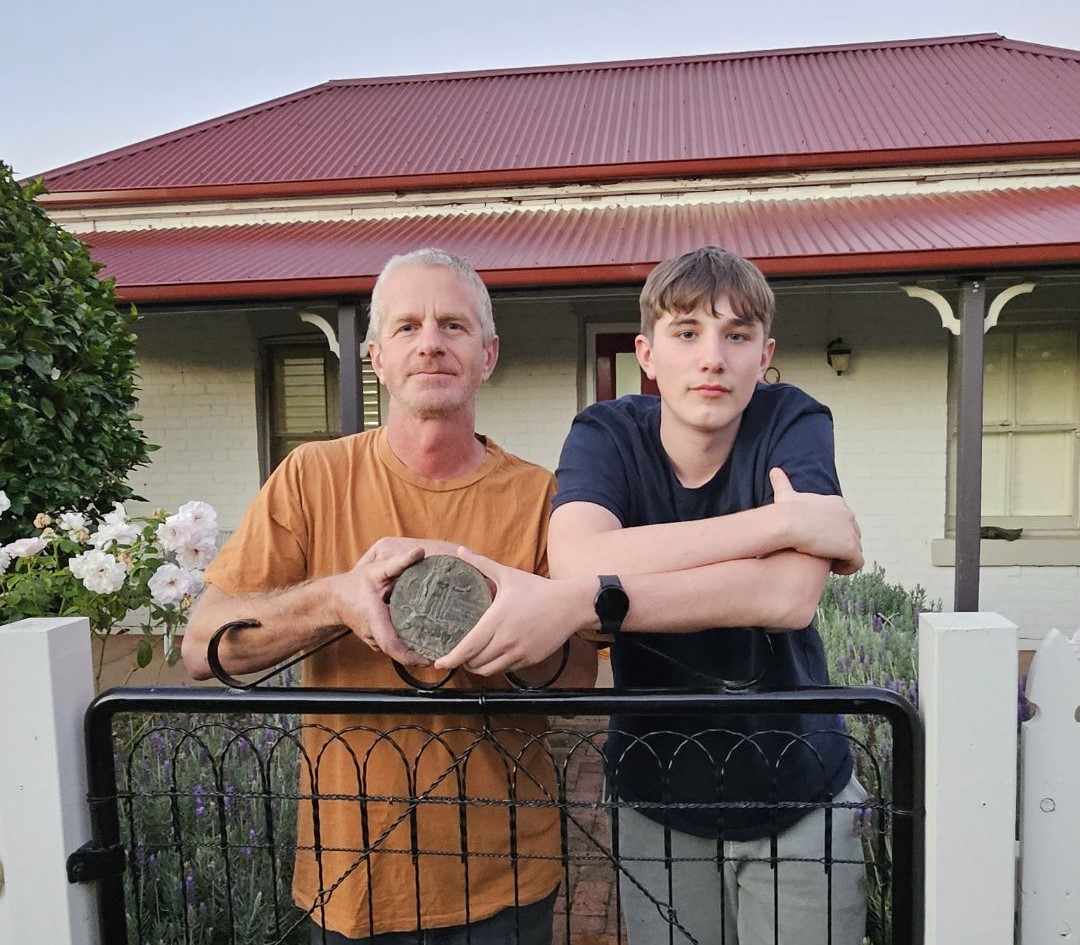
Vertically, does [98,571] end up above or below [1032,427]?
below

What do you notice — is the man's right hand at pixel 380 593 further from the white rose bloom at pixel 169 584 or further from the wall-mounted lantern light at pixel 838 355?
the wall-mounted lantern light at pixel 838 355

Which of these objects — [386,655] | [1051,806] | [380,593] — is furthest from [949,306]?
[380,593]

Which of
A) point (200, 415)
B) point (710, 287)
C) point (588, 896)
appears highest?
point (710, 287)

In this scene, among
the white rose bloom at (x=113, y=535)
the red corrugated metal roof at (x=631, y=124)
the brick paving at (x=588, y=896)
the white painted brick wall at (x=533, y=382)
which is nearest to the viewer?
the white rose bloom at (x=113, y=535)

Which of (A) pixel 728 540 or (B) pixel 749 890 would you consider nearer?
(A) pixel 728 540

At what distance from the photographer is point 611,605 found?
97cm

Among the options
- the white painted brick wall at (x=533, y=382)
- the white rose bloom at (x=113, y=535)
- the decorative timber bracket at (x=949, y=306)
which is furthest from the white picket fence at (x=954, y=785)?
the white painted brick wall at (x=533, y=382)

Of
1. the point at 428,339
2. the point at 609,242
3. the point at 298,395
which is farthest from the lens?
the point at 298,395

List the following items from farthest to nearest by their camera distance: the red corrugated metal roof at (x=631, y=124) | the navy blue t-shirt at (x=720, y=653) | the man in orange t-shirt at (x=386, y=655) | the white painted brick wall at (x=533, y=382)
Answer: the red corrugated metal roof at (x=631, y=124), the white painted brick wall at (x=533, y=382), the man in orange t-shirt at (x=386, y=655), the navy blue t-shirt at (x=720, y=653)

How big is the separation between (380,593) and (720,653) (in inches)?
22.4

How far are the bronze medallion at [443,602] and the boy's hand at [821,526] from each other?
1.41 ft

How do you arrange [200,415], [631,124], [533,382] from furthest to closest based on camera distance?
[631,124] < [200,415] < [533,382]

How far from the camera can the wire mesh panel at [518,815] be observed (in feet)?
3.41

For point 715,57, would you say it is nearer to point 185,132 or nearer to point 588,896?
point 185,132
